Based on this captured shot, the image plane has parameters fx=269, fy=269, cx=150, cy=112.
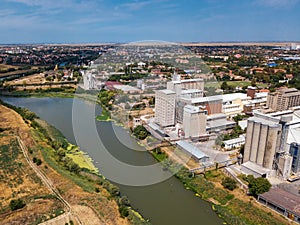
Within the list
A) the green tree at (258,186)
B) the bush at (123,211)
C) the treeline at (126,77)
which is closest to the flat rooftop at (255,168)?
the green tree at (258,186)

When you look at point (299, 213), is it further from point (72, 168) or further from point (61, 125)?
point (61, 125)

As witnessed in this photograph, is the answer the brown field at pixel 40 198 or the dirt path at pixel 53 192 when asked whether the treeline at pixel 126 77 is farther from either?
the brown field at pixel 40 198

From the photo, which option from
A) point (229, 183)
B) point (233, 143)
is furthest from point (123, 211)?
point (233, 143)

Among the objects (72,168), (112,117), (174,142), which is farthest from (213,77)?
(72,168)

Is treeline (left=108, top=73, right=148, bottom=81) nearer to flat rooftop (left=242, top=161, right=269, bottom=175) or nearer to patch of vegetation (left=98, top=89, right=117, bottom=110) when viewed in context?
patch of vegetation (left=98, top=89, right=117, bottom=110)

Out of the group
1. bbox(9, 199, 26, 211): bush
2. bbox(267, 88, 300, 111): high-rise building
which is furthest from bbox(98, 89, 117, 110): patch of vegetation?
bbox(9, 199, 26, 211): bush

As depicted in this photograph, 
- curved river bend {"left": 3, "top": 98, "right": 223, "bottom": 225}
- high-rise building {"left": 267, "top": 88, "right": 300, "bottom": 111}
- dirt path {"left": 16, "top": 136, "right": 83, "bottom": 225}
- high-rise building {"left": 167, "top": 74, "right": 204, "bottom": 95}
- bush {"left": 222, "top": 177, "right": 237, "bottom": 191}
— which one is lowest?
curved river bend {"left": 3, "top": 98, "right": 223, "bottom": 225}
